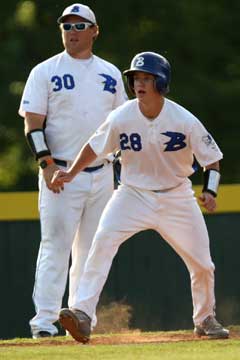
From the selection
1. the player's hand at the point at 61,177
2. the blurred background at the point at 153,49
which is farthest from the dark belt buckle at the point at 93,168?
the blurred background at the point at 153,49

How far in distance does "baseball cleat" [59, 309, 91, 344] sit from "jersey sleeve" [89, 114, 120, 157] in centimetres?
97

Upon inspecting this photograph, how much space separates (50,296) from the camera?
969 centimetres

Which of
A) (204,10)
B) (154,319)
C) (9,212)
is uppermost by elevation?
(204,10)

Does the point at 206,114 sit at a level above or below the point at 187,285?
above

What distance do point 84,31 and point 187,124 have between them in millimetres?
1497

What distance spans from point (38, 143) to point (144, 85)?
115 centimetres

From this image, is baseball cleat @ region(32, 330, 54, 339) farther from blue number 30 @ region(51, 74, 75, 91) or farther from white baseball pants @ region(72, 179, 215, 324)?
blue number 30 @ region(51, 74, 75, 91)

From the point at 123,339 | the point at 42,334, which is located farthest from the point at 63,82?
the point at 123,339

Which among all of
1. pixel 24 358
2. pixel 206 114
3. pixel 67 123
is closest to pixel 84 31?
pixel 67 123

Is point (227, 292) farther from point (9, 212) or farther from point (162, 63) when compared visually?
point (162, 63)

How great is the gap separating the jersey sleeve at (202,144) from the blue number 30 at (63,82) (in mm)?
1323

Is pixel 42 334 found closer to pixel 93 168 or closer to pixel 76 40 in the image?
pixel 93 168

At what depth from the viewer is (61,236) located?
9742mm

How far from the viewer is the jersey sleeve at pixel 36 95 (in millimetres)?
9750
